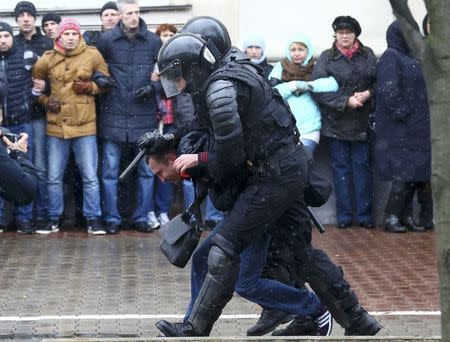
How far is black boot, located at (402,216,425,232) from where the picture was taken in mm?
12828

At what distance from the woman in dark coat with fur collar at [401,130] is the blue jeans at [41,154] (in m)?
3.18

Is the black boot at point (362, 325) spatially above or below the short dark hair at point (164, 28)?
below

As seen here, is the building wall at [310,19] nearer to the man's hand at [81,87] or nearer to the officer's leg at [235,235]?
the man's hand at [81,87]

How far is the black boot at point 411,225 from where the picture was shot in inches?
505

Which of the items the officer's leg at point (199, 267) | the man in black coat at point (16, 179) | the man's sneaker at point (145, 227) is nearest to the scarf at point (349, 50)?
the man's sneaker at point (145, 227)

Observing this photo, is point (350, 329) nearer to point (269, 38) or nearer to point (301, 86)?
point (301, 86)

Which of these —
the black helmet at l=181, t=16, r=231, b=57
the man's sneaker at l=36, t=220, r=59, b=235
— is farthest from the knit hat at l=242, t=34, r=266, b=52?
the black helmet at l=181, t=16, r=231, b=57

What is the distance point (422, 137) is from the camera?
12.7 metres

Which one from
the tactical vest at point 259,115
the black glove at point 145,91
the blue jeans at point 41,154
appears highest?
the tactical vest at point 259,115

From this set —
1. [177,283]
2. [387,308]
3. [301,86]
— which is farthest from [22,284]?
[301,86]

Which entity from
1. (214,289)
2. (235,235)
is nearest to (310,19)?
(235,235)

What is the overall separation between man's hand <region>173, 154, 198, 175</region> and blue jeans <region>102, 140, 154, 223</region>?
17.2ft

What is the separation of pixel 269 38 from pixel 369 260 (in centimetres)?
302

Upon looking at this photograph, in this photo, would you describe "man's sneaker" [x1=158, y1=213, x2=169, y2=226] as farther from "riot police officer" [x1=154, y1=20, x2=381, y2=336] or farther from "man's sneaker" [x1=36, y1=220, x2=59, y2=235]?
"riot police officer" [x1=154, y1=20, x2=381, y2=336]
